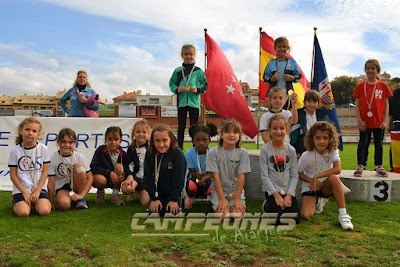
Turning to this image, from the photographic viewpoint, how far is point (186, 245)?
10.1 feet

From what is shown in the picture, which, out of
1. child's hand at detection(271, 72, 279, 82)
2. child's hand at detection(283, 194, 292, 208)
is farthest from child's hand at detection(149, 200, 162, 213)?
child's hand at detection(271, 72, 279, 82)

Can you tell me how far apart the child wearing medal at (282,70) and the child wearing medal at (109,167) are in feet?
10.2

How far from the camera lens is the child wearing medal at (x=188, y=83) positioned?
6469 millimetres

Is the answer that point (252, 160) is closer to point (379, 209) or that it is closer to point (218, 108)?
point (379, 209)

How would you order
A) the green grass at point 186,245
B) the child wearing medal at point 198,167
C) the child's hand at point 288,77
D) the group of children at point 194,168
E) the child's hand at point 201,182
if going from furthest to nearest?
1. the child's hand at point 288,77
2. the child wearing medal at point 198,167
3. the child's hand at point 201,182
4. the group of children at point 194,168
5. the green grass at point 186,245

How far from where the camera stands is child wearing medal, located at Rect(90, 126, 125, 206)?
193 inches

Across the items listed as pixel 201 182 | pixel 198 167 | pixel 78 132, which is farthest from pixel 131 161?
pixel 78 132

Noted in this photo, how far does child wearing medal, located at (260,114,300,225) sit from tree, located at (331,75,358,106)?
66222mm

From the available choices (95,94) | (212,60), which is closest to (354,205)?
(212,60)

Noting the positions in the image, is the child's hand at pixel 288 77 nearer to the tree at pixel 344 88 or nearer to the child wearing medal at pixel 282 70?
the child wearing medal at pixel 282 70

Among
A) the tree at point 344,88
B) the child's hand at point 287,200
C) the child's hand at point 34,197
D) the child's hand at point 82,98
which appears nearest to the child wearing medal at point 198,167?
the child's hand at point 287,200

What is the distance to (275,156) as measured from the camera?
430 cm

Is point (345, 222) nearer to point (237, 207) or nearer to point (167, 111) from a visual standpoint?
point (237, 207)

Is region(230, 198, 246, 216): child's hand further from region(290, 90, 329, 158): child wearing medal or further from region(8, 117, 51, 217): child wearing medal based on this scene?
region(8, 117, 51, 217): child wearing medal
